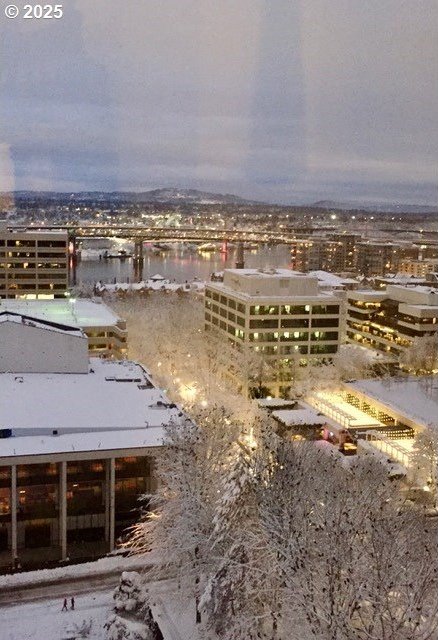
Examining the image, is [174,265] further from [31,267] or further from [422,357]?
[422,357]

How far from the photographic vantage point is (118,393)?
8375 mm

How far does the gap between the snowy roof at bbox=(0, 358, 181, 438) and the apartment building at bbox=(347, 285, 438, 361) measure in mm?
7127

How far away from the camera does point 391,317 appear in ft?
50.9

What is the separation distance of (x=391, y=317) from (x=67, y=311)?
22.4ft

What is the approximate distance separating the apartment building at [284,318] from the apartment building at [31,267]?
237 inches

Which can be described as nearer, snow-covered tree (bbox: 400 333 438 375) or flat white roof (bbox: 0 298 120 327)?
snow-covered tree (bbox: 400 333 438 375)

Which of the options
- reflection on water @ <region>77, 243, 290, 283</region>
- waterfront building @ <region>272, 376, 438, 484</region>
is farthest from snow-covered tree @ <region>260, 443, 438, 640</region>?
reflection on water @ <region>77, 243, 290, 283</region>

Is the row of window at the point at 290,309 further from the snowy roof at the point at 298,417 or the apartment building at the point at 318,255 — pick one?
the apartment building at the point at 318,255

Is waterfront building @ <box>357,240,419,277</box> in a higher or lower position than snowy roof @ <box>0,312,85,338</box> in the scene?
lower

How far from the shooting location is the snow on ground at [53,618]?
4988 millimetres

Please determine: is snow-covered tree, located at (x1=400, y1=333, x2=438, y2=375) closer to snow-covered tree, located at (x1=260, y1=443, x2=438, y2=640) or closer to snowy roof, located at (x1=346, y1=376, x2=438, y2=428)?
snowy roof, located at (x1=346, y1=376, x2=438, y2=428)

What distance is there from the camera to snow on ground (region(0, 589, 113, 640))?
499 cm

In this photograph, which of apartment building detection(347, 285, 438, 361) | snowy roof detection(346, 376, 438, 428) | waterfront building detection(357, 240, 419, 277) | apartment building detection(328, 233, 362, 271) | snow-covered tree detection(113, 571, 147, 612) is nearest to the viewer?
snow-covered tree detection(113, 571, 147, 612)

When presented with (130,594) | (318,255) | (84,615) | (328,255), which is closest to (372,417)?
(130,594)
